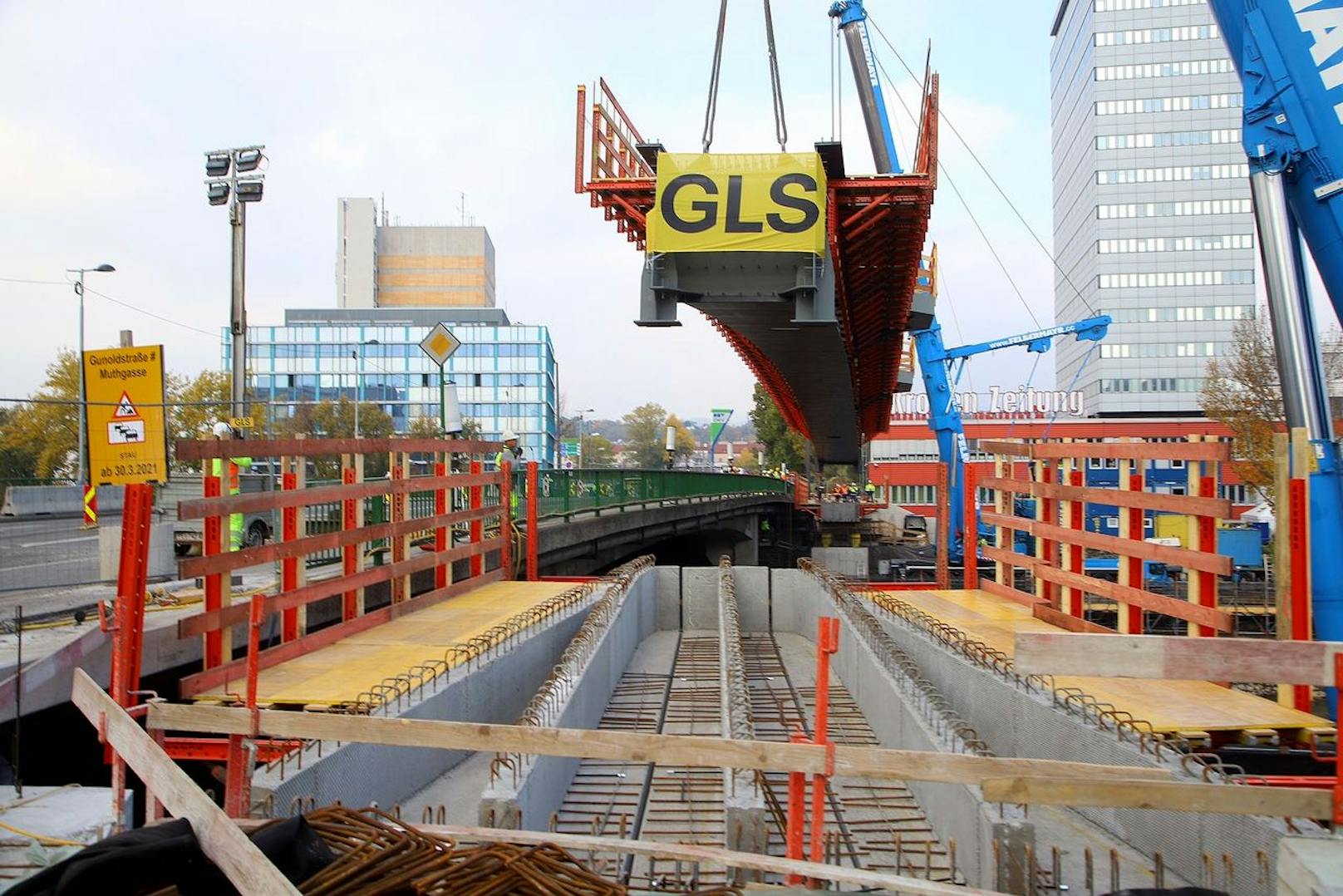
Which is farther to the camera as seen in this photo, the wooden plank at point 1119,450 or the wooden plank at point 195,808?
the wooden plank at point 1119,450

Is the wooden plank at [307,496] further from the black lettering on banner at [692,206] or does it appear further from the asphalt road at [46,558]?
the black lettering on banner at [692,206]

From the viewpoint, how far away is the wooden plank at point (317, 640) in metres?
5.88

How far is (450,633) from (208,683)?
258 cm

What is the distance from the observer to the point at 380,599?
31.8ft

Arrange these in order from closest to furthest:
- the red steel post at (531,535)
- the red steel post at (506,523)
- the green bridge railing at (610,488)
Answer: the red steel post at (506,523) → the red steel post at (531,535) → the green bridge railing at (610,488)

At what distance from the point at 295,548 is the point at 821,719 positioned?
15.1 ft

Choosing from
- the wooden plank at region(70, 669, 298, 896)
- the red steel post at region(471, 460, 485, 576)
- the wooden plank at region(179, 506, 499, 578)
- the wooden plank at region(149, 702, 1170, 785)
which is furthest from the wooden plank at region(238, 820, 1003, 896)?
the red steel post at region(471, 460, 485, 576)

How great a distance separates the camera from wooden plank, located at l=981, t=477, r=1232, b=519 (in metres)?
6.07

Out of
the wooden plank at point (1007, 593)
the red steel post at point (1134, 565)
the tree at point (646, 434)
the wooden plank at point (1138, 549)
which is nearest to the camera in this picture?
the wooden plank at point (1138, 549)

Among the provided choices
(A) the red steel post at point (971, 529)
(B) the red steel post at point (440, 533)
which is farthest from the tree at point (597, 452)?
(B) the red steel post at point (440, 533)

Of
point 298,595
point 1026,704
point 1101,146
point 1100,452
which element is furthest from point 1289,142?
point 1101,146

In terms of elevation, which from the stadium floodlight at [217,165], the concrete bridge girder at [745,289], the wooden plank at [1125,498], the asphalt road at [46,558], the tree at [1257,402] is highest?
the stadium floodlight at [217,165]

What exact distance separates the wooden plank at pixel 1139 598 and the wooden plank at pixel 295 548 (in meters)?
5.93

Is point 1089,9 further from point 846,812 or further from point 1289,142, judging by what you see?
point 846,812
